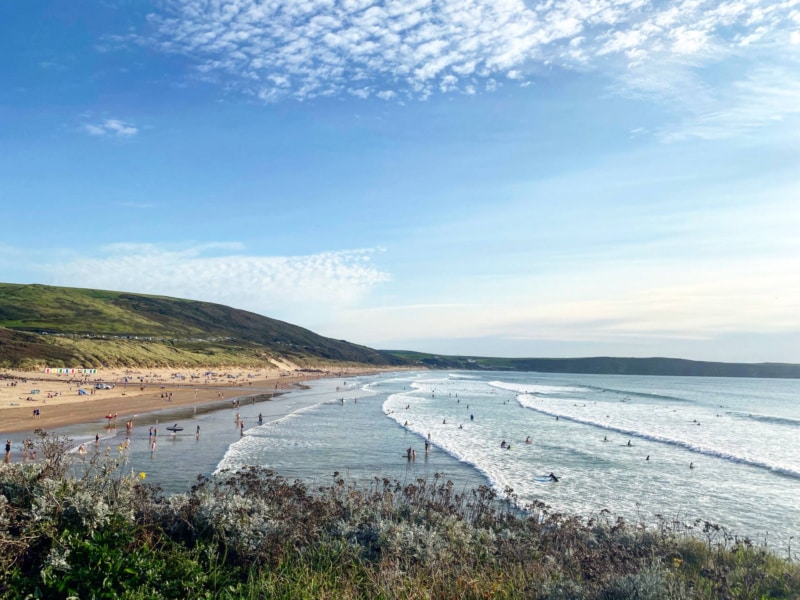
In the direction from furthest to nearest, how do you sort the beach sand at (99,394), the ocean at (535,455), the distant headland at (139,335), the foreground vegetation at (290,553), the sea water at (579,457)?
the distant headland at (139,335) → the beach sand at (99,394) → the ocean at (535,455) → the sea water at (579,457) → the foreground vegetation at (290,553)

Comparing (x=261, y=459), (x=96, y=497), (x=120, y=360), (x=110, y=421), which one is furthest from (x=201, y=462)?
(x=120, y=360)

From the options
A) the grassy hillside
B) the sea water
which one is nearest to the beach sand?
the grassy hillside

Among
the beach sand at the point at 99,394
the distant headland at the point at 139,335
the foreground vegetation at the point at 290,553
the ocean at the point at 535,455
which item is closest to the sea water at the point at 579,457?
the ocean at the point at 535,455

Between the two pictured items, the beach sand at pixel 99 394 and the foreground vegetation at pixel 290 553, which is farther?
the beach sand at pixel 99 394

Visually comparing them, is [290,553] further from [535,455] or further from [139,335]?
[139,335]

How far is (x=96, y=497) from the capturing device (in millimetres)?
7246

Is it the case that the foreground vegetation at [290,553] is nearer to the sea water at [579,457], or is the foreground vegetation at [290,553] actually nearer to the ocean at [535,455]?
the ocean at [535,455]

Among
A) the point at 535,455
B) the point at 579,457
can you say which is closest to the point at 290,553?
the point at 535,455

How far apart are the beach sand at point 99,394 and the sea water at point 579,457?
529 inches

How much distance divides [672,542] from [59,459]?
37.4ft

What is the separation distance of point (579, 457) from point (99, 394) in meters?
45.2

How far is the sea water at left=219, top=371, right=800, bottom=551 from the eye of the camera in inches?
777

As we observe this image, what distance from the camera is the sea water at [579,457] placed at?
1973cm

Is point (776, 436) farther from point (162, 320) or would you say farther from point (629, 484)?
point (162, 320)
